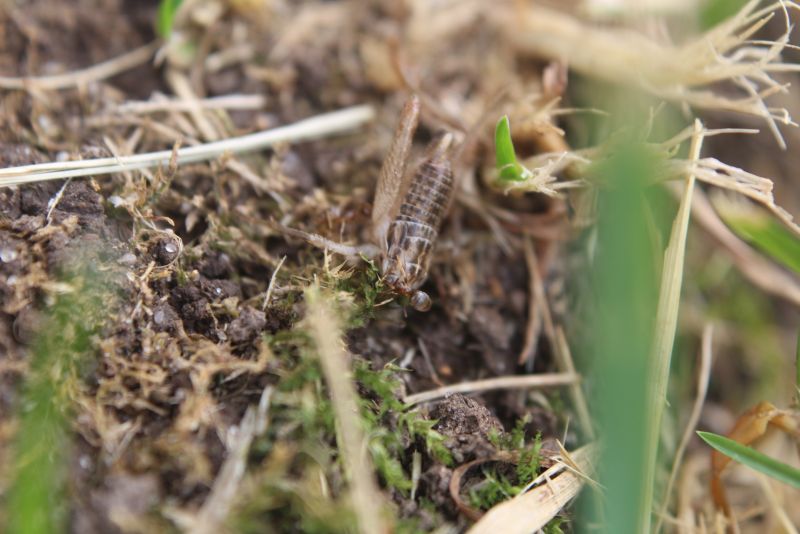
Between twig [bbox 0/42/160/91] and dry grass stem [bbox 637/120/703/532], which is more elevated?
twig [bbox 0/42/160/91]

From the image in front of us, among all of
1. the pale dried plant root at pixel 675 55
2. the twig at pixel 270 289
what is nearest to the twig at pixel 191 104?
the twig at pixel 270 289

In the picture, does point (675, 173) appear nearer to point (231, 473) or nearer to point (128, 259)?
point (231, 473)

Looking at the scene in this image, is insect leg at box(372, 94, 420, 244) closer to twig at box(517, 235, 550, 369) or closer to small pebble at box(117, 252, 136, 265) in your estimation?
twig at box(517, 235, 550, 369)

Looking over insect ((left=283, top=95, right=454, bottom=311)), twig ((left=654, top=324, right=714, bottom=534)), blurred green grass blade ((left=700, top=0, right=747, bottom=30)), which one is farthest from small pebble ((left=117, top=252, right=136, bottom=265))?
blurred green grass blade ((left=700, top=0, right=747, bottom=30))

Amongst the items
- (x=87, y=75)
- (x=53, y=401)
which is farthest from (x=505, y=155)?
(x=87, y=75)

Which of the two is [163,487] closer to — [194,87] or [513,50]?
[194,87]

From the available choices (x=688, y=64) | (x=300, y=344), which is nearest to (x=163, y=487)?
(x=300, y=344)

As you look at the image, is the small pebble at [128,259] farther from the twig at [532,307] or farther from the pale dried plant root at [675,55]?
the pale dried plant root at [675,55]

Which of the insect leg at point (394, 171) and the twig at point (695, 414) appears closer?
the twig at point (695, 414)
